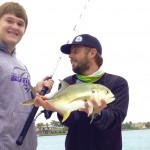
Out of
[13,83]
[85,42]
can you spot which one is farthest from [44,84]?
[85,42]

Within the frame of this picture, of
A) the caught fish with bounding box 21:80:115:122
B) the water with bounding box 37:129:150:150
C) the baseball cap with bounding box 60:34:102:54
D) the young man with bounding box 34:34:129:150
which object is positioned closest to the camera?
the caught fish with bounding box 21:80:115:122

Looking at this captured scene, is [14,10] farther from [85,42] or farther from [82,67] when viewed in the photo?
[82,67]

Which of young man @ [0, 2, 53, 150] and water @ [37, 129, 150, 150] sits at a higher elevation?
young man @ [0, 2, 53, 150]

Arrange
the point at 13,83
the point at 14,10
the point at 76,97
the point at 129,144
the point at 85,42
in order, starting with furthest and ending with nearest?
1. the point at 129,144
2. the point at 85,42
3. the point at 14,10
4. the point at 13,83
5. the point at 76,97

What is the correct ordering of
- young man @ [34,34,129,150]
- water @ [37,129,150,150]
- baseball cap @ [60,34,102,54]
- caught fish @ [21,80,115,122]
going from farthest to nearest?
water @ [37,129,150,150] → baseball cap @ [60,34,102,54] → young man @ [34,34,129,150] → caught fish @ [21,80,115,122]

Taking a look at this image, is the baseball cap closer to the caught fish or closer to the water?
the caught fish

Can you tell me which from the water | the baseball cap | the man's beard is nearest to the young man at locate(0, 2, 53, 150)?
the man's beard

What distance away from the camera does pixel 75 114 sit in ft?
17.1

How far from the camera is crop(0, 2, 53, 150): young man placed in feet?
16.1

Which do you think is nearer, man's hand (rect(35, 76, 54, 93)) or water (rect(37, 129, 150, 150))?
man's hand (rect(35, 76, 54, 93))

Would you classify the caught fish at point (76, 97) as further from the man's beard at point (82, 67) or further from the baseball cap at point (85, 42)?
the baseball cap at point (85, 42)

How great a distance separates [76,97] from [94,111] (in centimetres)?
29

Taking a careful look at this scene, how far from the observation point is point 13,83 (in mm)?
5082

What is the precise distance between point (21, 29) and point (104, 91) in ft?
5.21
